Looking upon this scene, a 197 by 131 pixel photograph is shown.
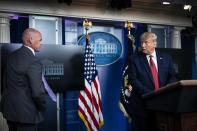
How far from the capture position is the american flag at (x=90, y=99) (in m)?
3.57

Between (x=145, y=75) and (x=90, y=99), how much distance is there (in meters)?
1.28

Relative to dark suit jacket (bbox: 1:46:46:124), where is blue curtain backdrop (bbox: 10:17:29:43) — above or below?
above

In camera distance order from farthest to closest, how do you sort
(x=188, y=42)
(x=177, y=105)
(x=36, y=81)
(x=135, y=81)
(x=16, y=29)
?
(x=188, y=42) → (x=16, y=29) → (x=135, y=81) → (x=36, y=81) → (x=177, y=105)

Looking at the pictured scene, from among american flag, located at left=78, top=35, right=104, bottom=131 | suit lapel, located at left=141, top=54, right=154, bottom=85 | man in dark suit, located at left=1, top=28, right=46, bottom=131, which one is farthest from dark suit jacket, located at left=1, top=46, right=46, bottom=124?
american flag, located at left=78, top=35, right=104, bottom=131

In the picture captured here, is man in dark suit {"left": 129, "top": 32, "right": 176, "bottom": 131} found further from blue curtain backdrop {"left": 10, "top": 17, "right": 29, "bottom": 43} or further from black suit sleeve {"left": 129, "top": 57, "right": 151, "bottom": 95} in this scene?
blue curtain backdrop {"left": 10, "top": 17, "right": 29, "bottom": 43}

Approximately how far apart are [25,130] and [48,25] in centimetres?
197

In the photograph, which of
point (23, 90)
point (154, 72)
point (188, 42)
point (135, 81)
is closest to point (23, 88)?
point (23, 90)

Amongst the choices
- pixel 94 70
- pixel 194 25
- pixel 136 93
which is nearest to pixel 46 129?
pixel 94 70

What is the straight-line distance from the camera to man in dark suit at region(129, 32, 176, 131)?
245 cm

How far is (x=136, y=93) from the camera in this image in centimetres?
256

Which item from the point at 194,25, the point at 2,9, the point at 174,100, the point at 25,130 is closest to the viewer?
the point at 174,100

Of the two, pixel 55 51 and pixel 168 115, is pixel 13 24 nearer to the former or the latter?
pixel 55 51

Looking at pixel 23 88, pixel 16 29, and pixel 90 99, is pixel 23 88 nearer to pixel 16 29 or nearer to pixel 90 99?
pixel 90 99

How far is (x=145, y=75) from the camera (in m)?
2.53
